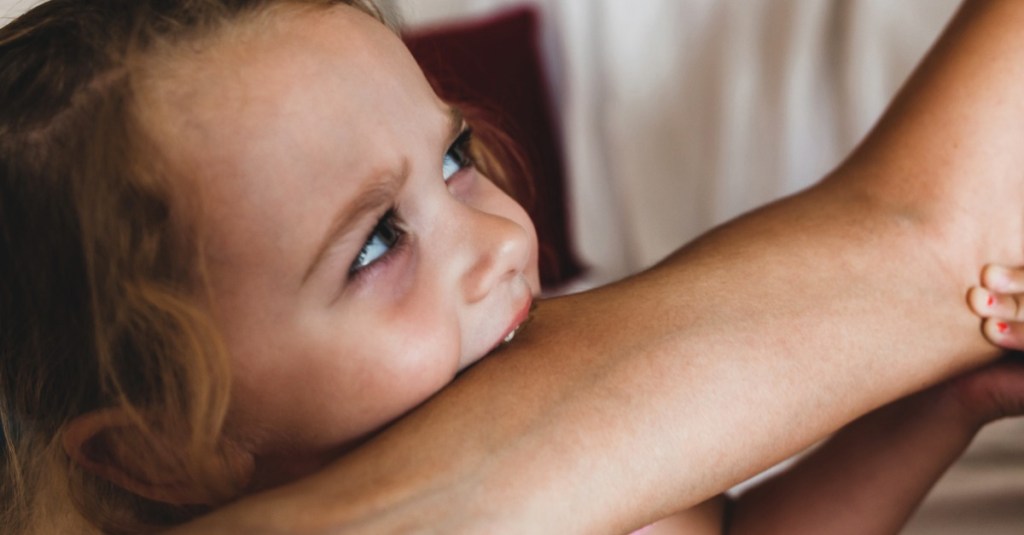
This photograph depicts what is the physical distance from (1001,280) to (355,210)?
0.55m

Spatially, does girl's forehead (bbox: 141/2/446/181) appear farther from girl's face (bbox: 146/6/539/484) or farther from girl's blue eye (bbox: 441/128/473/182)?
girl's blue eye (bbox: 441/128/473/182)

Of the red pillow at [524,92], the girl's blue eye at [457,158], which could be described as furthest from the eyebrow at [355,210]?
the red pillow at [524,92]

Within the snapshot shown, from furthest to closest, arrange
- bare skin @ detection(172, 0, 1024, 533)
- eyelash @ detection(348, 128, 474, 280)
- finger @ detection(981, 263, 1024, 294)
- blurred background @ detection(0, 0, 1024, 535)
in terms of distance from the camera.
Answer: blurred background @ detection(0, 0, 1024, 535), finger @ detection(981, 263, 1024, 294), eyelash @ detection(348, 128, 474, 280), bare skin @ detection(172, 0, 1024, 533)

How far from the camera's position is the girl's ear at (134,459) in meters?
0.75

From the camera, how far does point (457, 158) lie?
858 millimetres

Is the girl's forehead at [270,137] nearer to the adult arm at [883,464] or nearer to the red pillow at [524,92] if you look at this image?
the adult arm at [883,464]

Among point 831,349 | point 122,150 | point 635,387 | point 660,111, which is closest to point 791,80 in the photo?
point 660,111

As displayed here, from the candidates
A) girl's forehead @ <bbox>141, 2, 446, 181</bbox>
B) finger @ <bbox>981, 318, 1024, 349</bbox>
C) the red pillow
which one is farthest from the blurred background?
girl's forehead @ <bbox>141, 2, 446, 181</bbox>

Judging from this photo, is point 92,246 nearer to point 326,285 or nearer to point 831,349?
point 326,285

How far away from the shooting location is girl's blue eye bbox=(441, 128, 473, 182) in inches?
33.2

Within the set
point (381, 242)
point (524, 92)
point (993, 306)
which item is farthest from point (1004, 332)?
point (524, 92)

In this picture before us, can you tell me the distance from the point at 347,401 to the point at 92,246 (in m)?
0.22

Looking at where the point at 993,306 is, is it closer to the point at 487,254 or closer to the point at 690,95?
the point at 487,254

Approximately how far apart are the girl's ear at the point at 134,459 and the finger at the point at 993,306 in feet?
2.02
